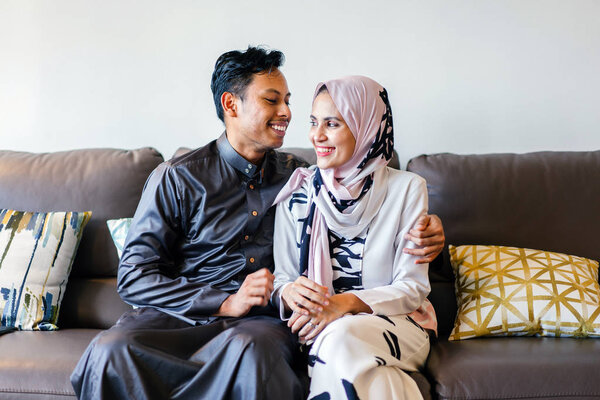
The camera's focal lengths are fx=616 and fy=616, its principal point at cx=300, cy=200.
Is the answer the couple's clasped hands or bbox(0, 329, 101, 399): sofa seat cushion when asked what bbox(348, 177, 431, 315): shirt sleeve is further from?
bbox(0, 329, 101, 399): sofa seat cushion

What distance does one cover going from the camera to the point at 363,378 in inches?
57.1

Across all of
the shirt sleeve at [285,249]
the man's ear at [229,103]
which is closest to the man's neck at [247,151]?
the man's ear at [229,103]

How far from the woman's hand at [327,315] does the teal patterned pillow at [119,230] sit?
0.77m

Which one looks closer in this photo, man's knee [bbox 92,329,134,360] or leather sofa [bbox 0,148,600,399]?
man's knee [bbox 92,329,134,360]

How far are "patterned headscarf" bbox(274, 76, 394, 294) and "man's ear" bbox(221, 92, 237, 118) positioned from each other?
347 millimetres

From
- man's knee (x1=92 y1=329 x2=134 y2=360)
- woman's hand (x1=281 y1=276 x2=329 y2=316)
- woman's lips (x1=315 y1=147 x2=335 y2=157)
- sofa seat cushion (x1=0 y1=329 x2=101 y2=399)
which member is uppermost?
woman's lips (x1=315 y1=147 x2=335 y2=157)

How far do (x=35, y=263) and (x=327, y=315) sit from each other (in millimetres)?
1067

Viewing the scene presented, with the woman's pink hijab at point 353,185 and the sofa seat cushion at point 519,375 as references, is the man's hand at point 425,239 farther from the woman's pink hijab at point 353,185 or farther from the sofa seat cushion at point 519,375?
the sofa seat cushion at point 519,375

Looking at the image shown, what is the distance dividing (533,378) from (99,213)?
1.53 metres

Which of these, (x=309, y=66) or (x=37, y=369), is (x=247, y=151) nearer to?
(x=309, y=66)

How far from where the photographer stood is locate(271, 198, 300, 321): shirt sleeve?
1896 millimetres

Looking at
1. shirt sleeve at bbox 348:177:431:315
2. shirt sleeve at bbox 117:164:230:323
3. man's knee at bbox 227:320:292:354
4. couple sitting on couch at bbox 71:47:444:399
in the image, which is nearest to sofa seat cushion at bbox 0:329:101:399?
couple sitting on couch at bbox 71:47:444:399

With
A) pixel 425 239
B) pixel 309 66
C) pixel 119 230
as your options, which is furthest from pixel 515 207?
pixel 119 230

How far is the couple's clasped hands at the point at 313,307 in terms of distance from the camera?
165 cm
